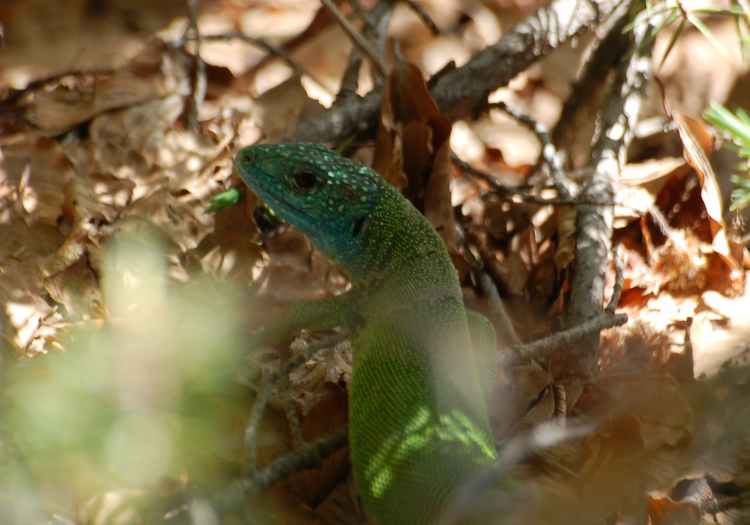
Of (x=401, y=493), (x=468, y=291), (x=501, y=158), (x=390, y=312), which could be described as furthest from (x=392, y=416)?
(x=501, y=158)

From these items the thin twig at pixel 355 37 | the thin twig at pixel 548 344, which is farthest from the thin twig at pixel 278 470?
the thin twig at pixel 355 37

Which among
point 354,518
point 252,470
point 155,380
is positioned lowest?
point 354,518

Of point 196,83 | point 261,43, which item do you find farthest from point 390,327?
point 261,43

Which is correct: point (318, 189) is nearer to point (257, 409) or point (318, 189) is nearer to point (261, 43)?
point (257, 409)

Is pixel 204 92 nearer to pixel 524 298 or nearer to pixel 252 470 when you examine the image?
pixel 524 298

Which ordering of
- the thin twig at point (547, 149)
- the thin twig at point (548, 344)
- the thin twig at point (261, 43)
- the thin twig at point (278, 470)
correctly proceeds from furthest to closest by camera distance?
the thin twig at point (261, 43), the thin twig at point (547, 149), the thin twig at point (548, 344), the thin twig at point (278, 470)

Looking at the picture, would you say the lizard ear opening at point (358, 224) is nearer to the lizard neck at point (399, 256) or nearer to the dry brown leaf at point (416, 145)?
the lizard neck at point (399, 256)

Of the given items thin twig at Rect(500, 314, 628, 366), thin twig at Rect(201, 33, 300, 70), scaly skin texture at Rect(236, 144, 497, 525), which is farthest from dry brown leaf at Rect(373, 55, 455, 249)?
thin twig at Rect(201, 33, 300, 70)
